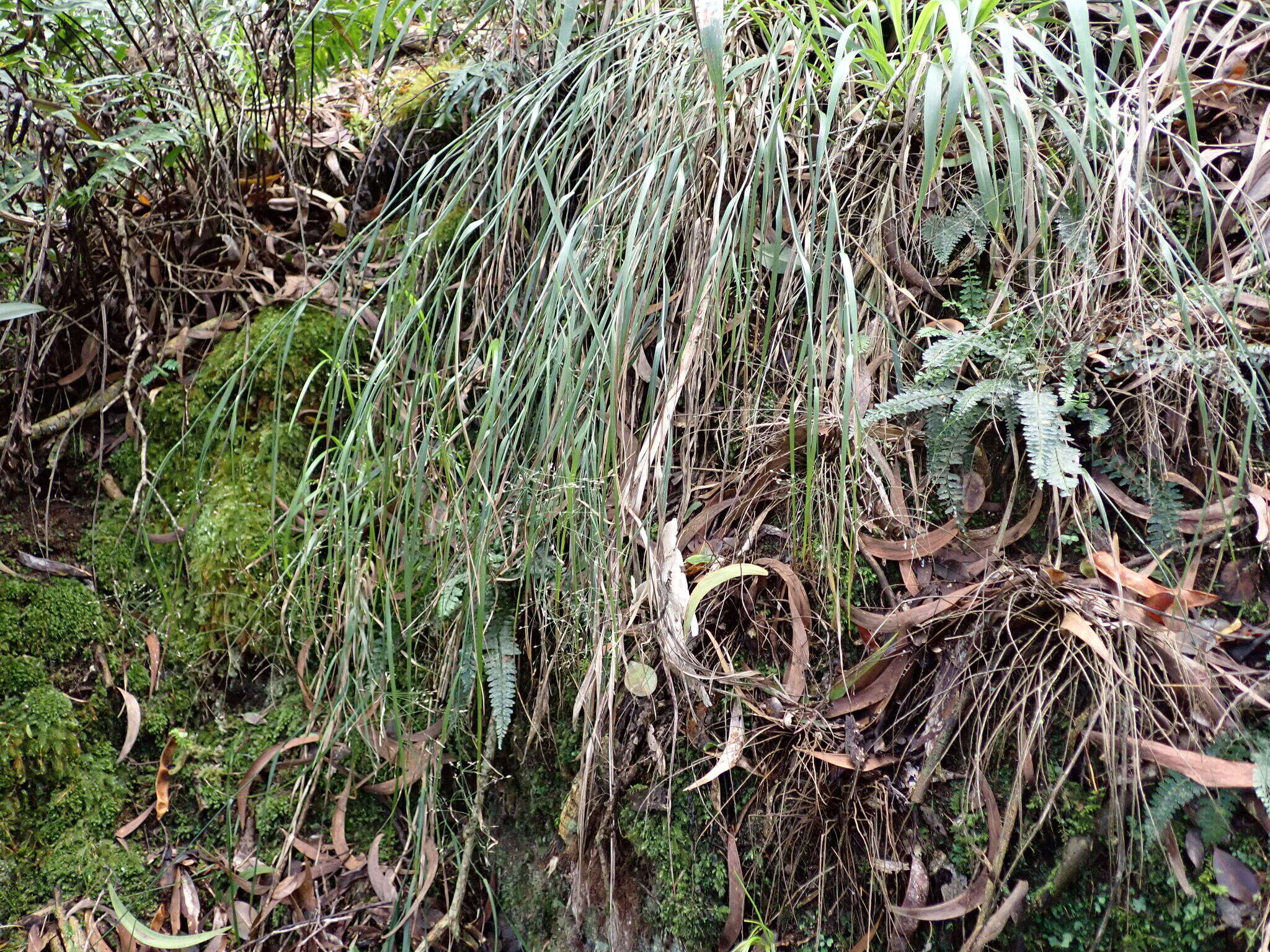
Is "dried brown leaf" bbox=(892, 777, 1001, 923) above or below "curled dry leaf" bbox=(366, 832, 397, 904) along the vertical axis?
above

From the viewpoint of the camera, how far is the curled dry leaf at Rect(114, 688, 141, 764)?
1733 millimetres

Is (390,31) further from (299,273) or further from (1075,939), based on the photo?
(1075,939)

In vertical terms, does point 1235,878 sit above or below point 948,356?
below

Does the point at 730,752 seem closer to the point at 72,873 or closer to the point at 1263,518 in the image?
the point at 1263,518

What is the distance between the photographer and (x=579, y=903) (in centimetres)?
152

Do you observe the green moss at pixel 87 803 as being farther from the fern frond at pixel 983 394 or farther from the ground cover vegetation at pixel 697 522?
the fern frond at pixel 983 394

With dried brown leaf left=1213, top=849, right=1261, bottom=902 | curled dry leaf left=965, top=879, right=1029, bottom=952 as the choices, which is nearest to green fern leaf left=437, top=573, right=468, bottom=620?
curled dry leaf left=965, top=879, right=1029, bottom=952

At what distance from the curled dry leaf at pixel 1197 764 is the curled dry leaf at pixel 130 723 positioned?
1.79 m

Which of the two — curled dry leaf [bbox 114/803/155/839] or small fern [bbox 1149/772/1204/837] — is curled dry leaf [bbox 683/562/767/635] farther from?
curled dry leaf [bbox 114/803/155/839]

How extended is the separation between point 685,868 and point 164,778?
1089 mm

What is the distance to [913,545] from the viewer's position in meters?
1.45

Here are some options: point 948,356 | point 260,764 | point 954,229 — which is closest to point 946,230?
point 954,229

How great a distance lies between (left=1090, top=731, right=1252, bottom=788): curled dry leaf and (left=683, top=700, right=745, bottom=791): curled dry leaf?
53 centimetres

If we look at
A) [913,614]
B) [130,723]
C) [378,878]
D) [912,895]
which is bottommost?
[378,878]
